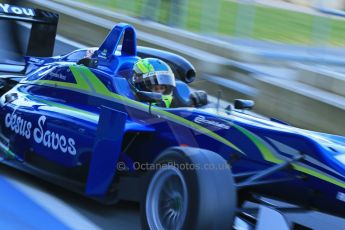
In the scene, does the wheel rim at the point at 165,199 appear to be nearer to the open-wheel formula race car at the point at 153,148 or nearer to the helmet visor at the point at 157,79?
the open-wheel formula race car at the point at 153,148

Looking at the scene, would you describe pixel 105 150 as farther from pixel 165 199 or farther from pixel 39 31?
pixel 39 31

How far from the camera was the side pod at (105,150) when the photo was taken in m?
4.56

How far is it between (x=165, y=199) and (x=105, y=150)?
0.77m

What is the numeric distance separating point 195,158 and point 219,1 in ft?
20.2

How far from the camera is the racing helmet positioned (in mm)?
5203

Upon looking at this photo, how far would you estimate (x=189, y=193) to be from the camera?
3723 millimetres

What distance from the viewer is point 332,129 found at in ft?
22.7

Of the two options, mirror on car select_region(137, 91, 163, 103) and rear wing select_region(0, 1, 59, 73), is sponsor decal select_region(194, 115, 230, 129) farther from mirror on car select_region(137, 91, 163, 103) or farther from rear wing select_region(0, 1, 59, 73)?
rear wing select_region(0, 1, 59, 73)

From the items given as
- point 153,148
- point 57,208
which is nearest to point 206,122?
point 153,148

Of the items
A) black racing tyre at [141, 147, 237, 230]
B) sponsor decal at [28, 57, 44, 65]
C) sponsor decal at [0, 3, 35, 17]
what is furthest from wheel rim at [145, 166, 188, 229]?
sponsor decal at [0, 3, 35, 17]

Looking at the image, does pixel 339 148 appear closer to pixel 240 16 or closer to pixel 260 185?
pixel 260 185

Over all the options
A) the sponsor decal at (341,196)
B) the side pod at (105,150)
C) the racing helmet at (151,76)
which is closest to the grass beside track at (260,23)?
the racing helmet at (151,76)

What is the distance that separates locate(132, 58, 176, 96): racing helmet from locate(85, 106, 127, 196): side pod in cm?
67

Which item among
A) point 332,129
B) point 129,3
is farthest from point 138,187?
point 129,3
